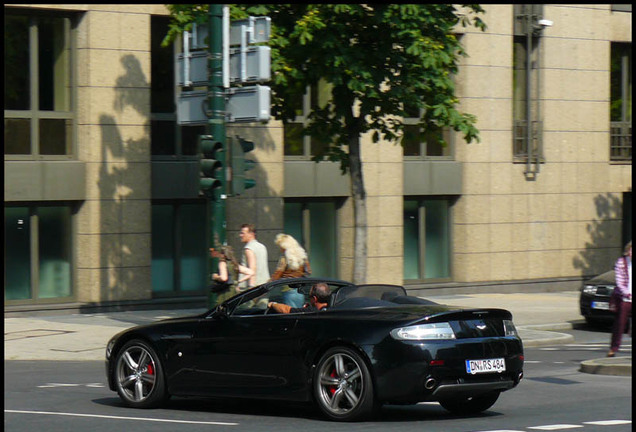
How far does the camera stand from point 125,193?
Answer: 74.2ft

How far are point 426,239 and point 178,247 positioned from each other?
21.2 ft

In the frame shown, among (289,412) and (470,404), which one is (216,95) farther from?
(470,404)

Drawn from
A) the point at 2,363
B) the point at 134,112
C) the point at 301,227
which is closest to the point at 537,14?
the point at 301,227

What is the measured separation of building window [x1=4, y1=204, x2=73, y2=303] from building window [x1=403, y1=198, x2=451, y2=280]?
8040mm

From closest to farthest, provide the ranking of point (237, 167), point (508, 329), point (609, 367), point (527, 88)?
1. point (508, 329)
2. point (609, 367)
3. point (237, 167)
4. point (527, 88)

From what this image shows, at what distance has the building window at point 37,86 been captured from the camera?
2164cm

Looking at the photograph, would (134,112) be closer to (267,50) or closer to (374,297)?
(267,50)

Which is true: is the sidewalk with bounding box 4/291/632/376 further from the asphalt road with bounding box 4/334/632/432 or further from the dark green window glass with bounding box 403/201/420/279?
the asphalt road with bounding box 4/334/632/432

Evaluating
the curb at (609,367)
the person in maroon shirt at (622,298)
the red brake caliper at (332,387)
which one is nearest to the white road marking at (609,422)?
the red brake caliper at (332,387)

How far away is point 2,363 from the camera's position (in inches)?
620

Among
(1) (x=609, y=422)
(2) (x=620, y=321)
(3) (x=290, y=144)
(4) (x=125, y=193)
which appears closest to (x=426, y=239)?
(3) (x=290, y=144)

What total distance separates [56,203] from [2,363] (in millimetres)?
6859

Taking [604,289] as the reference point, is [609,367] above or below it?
below

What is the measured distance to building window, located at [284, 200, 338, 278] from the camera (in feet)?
83.1
